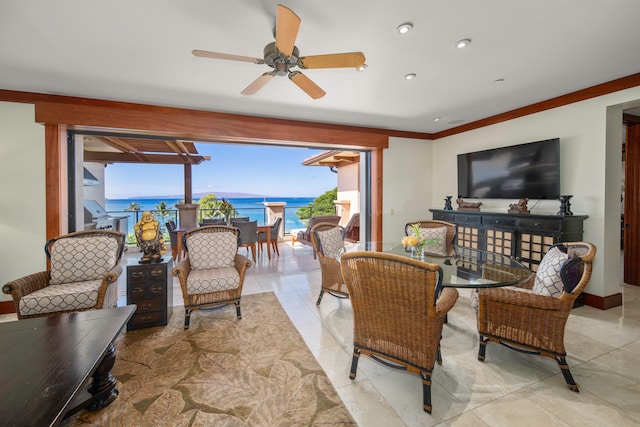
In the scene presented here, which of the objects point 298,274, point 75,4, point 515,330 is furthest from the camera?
point 298,274

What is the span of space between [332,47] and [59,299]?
3156mm

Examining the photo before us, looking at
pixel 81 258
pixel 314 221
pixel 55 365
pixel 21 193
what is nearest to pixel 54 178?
pixel 21 193

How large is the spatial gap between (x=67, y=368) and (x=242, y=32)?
2351 mm

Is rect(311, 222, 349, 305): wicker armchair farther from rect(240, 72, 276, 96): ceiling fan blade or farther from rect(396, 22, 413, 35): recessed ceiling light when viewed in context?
rect(396, 22, 413, 35): recessed ceiling light

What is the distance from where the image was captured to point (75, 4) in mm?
1753

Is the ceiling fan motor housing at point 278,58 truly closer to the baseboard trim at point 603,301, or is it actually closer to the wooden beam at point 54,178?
the wooden beam at point 54,178

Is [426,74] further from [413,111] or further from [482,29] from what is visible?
[413,111]

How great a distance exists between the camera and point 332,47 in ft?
7.39

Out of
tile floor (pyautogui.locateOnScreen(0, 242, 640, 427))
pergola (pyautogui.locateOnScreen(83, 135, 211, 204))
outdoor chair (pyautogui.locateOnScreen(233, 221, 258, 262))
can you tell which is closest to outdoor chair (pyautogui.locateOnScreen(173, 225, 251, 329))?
tile floor (pyautogui.locateOnScreen(0, 242, 640, 427))

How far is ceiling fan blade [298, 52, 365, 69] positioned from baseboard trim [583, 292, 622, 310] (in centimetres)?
378

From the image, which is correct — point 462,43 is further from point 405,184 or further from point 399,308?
point 405,184

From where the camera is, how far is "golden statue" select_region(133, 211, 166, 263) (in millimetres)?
2820

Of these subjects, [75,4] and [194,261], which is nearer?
[75,4]

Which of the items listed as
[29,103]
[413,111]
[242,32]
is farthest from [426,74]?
[29,103]
